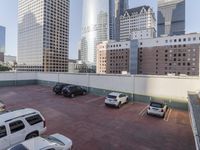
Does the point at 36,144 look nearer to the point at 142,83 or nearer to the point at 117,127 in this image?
the point at 117,127

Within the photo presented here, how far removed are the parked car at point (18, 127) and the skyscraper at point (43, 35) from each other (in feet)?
437

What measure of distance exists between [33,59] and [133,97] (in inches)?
5345

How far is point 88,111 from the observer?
17156 mm

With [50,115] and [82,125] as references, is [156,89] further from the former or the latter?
[50,115]

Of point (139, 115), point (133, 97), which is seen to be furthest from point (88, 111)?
point (133, 97)

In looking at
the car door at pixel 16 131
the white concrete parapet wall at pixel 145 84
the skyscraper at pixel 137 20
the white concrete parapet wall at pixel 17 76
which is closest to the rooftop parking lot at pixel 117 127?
the white concrete parapet wall at pixel 145 84

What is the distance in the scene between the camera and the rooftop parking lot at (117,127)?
10.3 metres

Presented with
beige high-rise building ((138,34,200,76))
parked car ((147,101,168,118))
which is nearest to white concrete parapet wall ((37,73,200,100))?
parked car ((147,101,168,118))

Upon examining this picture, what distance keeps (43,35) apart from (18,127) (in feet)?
459

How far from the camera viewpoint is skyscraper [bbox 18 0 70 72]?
5413 inches

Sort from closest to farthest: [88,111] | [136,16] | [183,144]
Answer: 1. [183,144]
2. [88,111]
3. [136,16]

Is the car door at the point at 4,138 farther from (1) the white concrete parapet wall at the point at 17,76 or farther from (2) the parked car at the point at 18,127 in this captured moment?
(1) the white concrete parapet wall at the point at 17,76

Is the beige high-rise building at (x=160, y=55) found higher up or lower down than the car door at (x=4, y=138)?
higher up

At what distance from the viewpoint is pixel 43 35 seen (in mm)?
137500
